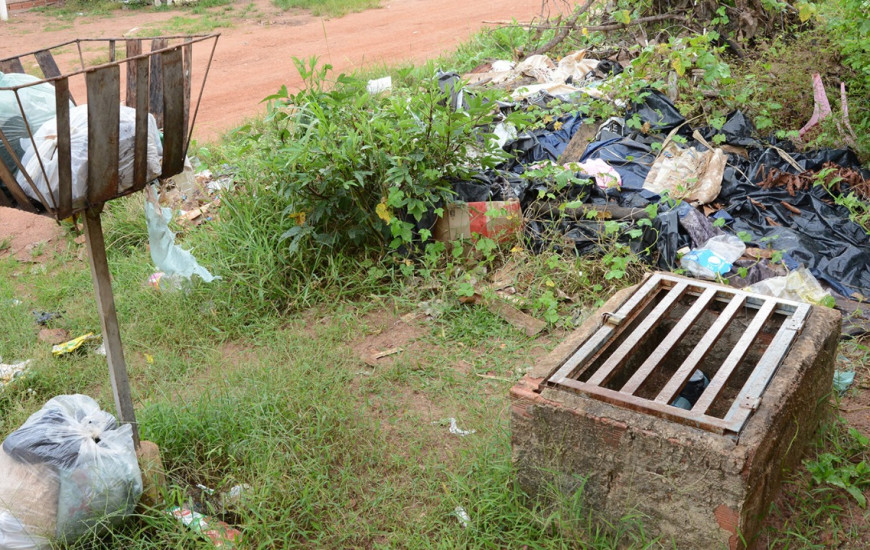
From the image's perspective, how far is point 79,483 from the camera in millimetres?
2447

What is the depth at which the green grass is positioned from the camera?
13.3 meters

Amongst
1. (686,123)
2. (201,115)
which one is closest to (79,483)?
(686,123)

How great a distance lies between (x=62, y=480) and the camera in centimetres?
243

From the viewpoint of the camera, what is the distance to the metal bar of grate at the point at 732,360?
2389mm

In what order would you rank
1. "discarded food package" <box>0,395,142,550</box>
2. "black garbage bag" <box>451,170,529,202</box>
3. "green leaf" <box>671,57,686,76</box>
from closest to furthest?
"discarded food package" <box>0,395,142,550</box>
"black garbage bag" <box>451,170,529,202</box>
"green leaf" <box>671,57,686,76</box>

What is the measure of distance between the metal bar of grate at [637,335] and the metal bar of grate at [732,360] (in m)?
0.29

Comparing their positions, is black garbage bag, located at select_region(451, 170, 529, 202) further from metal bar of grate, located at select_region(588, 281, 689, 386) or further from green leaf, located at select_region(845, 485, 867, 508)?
green leaf, located at select_region(845, 485, 867, 508)

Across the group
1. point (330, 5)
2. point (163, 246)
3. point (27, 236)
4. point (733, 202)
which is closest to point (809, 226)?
point (733, 202)

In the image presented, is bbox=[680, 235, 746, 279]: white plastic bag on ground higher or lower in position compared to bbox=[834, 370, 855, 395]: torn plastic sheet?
higher

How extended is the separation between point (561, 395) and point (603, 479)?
0.95 feet

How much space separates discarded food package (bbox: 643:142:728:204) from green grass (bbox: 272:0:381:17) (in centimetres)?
930

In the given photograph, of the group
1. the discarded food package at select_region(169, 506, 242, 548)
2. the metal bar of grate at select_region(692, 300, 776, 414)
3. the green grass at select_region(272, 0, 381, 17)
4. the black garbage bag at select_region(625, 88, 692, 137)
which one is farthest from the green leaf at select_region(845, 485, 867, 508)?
the green grass at select_region(272, 0, 381, 17)

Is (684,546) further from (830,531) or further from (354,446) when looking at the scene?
(354,446)

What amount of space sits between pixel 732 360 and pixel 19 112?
2403 mm
